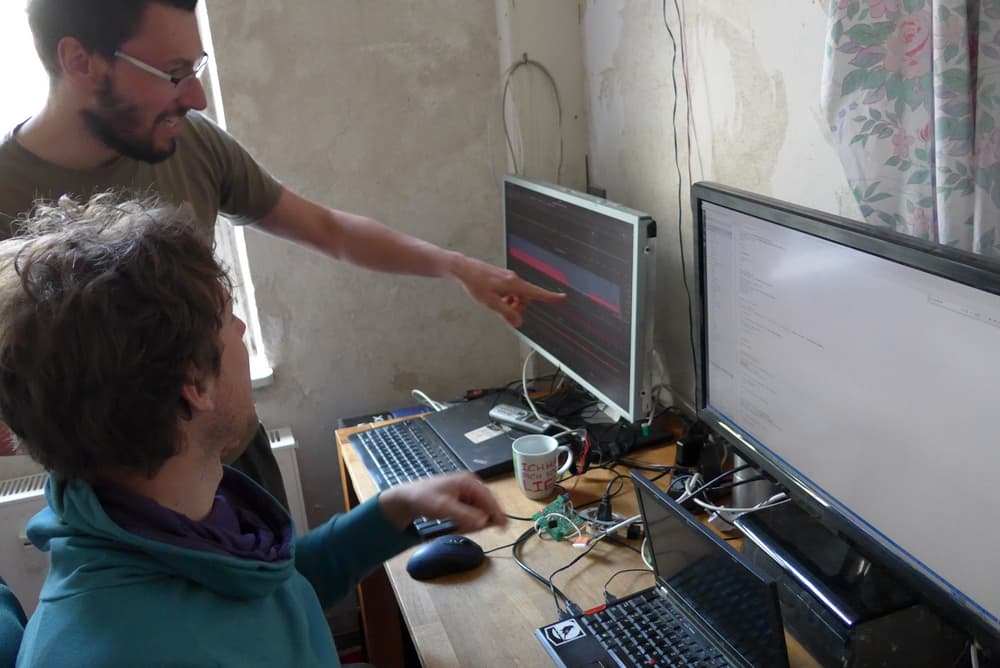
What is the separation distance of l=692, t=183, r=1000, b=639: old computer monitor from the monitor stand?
0.07 m

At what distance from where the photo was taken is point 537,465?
1.50 meters

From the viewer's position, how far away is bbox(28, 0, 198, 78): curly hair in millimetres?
1205

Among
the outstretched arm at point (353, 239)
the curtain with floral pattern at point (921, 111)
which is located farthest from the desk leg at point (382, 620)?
the curtain with floral pattern at point (921, 111)

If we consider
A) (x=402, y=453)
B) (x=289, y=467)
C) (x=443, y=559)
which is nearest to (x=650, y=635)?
(x=443, y=559)

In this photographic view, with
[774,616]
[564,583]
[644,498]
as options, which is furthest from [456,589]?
[774,616]

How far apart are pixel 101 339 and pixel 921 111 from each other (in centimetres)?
91

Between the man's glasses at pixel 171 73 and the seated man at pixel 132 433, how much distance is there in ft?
1.31

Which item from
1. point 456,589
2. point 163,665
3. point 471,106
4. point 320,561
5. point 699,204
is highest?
point 471,106

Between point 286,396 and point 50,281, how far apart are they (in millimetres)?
1395

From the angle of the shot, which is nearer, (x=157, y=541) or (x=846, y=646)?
(x=157, y=541)

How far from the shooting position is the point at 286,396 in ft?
7.03

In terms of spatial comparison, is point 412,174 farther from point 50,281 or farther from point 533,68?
point 50,281

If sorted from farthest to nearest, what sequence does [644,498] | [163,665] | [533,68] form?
1. [533,68]
2. [644,498]
3. [163,665]

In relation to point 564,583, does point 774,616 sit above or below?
above
